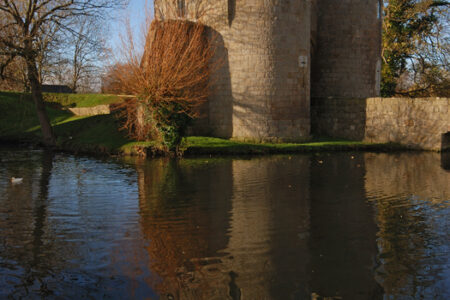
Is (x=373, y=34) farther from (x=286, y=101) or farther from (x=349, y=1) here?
(x=286, y=101)

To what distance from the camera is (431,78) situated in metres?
28.3

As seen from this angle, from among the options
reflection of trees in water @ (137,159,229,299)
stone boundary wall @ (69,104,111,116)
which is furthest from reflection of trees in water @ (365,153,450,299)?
stone boundary wall @ (69,104,111,116)

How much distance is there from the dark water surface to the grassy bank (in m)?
4.37

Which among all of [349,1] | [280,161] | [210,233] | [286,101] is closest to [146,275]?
[210,233]

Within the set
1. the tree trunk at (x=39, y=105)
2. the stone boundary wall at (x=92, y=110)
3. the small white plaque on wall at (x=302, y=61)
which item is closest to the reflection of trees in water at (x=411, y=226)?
the small white plaque on wall at (x=302, y=61)

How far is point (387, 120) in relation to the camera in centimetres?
1986

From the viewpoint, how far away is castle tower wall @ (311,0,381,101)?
22922 mm

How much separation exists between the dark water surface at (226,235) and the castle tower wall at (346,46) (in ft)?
36.1

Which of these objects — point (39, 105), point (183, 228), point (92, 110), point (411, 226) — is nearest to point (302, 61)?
point (39, 105)

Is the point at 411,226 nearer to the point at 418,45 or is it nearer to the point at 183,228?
the point at 183,228

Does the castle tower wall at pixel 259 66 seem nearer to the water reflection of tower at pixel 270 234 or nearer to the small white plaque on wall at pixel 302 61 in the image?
the small white plaque on wall at pixel 302 61

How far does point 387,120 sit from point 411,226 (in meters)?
13.1

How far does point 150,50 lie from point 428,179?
976 cm

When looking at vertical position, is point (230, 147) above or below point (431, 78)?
below
